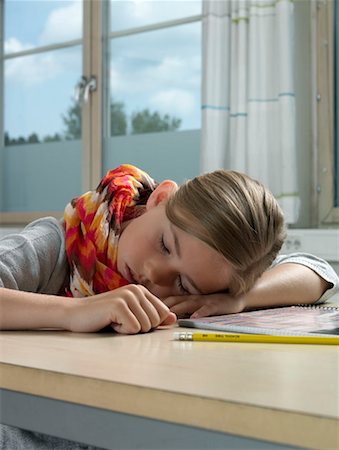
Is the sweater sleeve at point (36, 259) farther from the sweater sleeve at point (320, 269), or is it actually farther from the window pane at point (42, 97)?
the window pane at point (42, 97)

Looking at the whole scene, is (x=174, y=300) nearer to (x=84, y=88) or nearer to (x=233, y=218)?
(x=233, y=218)

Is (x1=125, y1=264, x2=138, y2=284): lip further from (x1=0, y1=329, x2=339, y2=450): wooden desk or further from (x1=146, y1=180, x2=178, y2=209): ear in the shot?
(x1=0, y1=329, x2=339, y2=450): wooden desk

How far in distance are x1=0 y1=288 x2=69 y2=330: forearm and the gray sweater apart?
14 centimetres

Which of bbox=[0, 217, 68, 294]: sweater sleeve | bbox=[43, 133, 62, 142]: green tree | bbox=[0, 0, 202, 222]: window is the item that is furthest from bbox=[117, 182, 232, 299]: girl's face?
bbox=[43, 133, 62, 142]: green tree

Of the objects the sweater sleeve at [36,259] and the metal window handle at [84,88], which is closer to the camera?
the sweater sleeve at [36,259]

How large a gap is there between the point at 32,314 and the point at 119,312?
11cm

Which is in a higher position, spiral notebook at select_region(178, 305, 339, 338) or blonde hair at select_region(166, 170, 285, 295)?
blonde hair at select_region(166, 170, 285, 295)

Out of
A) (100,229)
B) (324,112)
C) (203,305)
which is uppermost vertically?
(324,112)

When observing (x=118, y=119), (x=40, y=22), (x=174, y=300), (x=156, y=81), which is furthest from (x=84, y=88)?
(x=174, y=300)

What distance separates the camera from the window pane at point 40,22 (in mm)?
4184

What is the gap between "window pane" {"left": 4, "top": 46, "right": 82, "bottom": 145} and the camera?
165 inches

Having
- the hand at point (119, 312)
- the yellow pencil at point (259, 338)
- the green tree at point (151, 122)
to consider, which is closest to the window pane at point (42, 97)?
the green tree at point (151, 122)

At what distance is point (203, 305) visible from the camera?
3.52 ft

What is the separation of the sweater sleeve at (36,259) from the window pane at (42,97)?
2.97m
